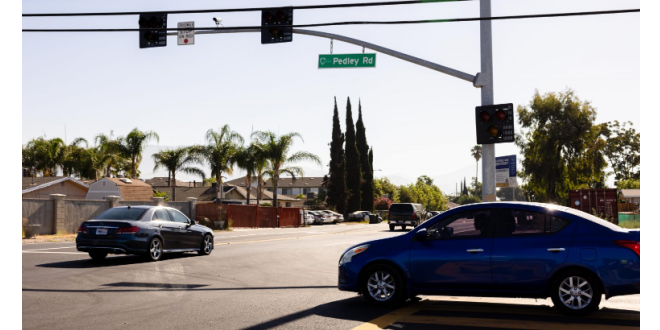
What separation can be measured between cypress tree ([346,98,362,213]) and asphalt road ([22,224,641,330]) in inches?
2626

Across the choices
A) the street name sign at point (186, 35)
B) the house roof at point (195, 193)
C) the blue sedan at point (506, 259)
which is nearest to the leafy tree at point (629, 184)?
the house roof at point (195, 193)

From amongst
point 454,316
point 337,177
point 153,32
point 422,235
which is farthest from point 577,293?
point 337,177

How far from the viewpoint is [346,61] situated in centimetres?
1659

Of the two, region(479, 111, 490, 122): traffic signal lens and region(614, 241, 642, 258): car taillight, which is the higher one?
region(479, 111, 490, 122): traffic signal lens

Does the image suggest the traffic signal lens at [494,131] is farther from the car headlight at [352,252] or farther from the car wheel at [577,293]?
the car wheel at [577,293]

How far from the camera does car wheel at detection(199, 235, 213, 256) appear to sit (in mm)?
18766

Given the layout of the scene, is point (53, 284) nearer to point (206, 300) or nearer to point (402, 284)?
point (206, 300)

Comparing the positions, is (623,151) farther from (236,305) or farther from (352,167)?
(236,305)

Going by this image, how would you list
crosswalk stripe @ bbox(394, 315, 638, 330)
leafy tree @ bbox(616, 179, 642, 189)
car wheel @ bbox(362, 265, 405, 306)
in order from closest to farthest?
crosswalk stripe @ bbox(394, 315, 638, 330)
car wheel @ bbox(362, 265, 405, 306)
leafy tree @ bbox(616, 179, 642, 189)

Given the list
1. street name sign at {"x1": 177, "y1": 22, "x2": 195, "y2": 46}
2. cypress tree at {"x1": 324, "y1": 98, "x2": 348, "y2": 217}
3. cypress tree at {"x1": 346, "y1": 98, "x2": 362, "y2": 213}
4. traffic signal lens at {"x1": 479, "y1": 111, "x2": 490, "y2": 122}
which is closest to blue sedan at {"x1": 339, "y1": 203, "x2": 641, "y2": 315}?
traffic signal lens at {"x1": 479, "y1": 111, "x2": 490, "y2": 122}

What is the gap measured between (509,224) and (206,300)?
491 cm

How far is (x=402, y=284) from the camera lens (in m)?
9.27

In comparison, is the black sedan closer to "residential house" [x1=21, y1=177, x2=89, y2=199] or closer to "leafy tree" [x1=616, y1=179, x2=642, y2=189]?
"residential house" [x1=21, y1=177, x2=89, y2=199]

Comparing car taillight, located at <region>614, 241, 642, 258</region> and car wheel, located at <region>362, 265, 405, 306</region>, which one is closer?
car taillight, located at <region>614, 241, 642, 258</region>
